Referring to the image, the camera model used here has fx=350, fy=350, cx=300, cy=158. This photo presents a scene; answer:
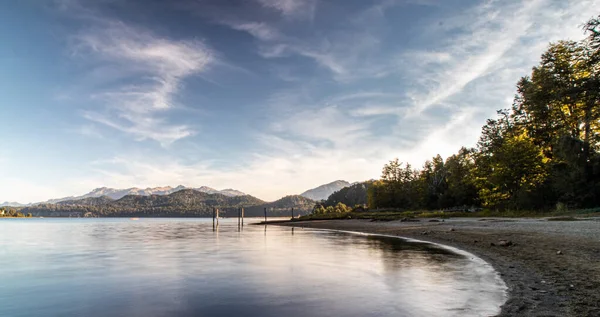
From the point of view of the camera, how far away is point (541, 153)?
173 feet

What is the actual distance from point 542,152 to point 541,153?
2947 mm

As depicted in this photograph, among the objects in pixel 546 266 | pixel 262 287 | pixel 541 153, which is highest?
pixel 541 153

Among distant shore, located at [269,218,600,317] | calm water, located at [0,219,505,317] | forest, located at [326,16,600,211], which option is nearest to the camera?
distant shore, located at [269,218,600,317]

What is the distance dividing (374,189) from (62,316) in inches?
4233

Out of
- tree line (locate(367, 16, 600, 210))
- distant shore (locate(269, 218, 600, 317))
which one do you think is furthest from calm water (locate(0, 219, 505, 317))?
tree line (locate(367, 16, 600, 210))

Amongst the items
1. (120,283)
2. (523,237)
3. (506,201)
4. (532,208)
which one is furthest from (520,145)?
(120,283)

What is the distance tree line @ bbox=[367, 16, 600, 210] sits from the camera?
38.0m

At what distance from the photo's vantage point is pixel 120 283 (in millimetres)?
15477

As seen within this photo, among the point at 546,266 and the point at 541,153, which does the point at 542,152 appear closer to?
the point at 541,153

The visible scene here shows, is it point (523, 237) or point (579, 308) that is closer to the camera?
point (579, 308)

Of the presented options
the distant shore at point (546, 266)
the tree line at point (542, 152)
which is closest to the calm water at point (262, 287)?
the distant shore at point (546, 266)

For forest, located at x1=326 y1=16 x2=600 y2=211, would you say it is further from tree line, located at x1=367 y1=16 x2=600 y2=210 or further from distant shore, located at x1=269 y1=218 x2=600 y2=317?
distant shore, located at x1=269 y1=218 x2=600 y2=317

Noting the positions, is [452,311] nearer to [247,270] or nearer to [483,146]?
[247,270]

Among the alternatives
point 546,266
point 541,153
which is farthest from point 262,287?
point 541,153
